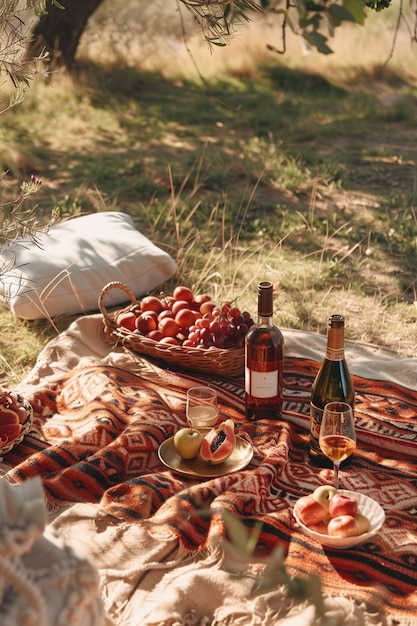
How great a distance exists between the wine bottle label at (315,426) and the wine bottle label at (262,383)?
0.22 m

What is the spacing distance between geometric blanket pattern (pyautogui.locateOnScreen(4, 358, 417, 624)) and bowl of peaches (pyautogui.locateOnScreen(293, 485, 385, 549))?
0.20 ft

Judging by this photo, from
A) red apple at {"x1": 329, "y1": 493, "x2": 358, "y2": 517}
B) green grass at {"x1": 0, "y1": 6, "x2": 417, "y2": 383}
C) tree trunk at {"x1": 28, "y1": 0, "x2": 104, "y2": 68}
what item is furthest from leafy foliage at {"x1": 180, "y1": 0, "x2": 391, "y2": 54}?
tree trunk at {"x1": 28, "y1": 0, "x2": 104, "y2": 68}

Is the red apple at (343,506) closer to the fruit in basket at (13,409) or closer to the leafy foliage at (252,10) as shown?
the fruit in basket at (13,409)

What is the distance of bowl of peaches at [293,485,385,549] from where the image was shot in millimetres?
2463

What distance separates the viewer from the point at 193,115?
9008mm

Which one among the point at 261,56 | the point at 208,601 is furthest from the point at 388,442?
the point at 261,56

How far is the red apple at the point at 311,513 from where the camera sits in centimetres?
255

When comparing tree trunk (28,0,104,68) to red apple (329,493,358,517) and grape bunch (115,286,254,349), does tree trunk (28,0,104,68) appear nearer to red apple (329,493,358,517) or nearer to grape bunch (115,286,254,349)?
grape bunch (115,286,254,349)

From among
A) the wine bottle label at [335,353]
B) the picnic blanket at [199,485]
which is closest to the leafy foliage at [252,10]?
the wine bottle label at [335,353]

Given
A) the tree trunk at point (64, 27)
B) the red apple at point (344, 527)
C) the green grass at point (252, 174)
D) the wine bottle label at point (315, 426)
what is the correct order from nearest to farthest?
the red apple at point (344, 527) → the wine bottle label at point (315, 426) → the green grass at point (252, 174) → the tree trunk at point (64, 27)

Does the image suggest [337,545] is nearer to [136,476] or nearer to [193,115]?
[136,476]

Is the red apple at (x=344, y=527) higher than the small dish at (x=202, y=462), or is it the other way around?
the red apple at (x=344, y=527)

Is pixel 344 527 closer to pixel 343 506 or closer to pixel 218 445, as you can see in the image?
pixel 343 506

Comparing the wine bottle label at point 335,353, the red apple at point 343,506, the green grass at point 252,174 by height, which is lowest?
the green grass at point 252,174
